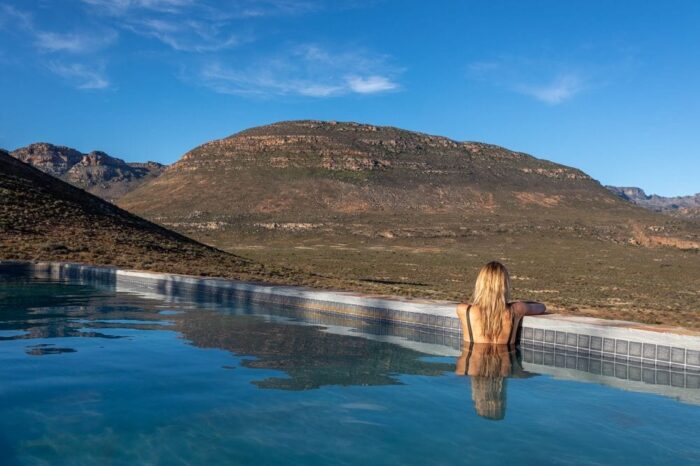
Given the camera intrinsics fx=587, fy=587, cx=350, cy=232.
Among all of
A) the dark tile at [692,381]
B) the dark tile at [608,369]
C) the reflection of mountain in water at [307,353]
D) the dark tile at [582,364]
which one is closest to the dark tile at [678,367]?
the dark tile at [692,381]

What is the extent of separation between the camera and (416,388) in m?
5.70

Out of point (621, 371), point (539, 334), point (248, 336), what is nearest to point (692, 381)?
point (621, 371)

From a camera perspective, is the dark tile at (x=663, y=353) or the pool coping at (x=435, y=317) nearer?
the dark tile at (x=663, y=353)

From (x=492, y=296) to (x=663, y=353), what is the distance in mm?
1926

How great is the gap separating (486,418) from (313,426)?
1433 millimetres

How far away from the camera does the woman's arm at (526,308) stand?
24.4ft

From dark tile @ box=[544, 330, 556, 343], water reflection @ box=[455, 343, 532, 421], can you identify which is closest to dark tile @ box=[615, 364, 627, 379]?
dark tile @ box=[544, 330, 556, 343]

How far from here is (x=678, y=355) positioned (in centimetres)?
636

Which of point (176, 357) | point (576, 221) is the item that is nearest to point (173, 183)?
point (576, 221)

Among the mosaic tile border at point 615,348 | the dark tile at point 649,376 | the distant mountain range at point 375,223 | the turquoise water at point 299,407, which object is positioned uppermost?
the distant mountain range at point 375,223

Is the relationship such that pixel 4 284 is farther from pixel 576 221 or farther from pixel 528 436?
pixel 576 221

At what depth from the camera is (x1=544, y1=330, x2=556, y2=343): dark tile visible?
24.2 feet

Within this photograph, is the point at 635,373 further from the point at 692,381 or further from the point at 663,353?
the point at 692,381

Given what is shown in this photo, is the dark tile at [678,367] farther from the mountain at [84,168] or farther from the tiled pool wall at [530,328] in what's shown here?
the mountain at [84,168]
